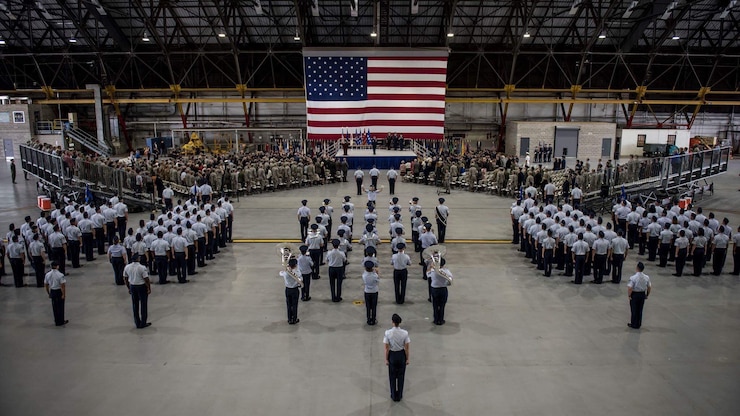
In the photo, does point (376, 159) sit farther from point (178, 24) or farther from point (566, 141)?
point (178, 24)

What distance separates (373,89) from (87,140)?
21.6 meters

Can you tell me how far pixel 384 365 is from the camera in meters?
9.42

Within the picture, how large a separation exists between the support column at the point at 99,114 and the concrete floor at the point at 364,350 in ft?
92.0

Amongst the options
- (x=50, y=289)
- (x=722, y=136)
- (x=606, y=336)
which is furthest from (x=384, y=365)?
(x=722, y=136)

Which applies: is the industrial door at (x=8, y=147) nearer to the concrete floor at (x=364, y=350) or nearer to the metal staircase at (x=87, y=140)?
the metal staircase at (x=87, y=140)

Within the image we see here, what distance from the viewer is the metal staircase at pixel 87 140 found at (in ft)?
128

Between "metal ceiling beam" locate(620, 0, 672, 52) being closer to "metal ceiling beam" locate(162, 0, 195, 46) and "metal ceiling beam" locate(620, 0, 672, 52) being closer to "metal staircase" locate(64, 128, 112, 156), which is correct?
"metal ceiling beam" locate(162, 0, 195, 46)

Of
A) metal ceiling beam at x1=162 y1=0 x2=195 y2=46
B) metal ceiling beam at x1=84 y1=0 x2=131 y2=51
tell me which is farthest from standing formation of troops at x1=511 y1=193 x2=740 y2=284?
metal ceiling beam at x1=84 y1=0 x2=131 y2=51

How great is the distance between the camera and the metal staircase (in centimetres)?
3916

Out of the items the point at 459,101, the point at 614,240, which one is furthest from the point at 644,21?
the point at 614,240

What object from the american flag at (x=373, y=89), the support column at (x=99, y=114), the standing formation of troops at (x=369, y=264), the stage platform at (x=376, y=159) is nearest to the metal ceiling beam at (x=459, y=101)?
the support column at (x=99, y=114)

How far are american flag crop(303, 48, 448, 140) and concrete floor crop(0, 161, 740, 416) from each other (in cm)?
2117

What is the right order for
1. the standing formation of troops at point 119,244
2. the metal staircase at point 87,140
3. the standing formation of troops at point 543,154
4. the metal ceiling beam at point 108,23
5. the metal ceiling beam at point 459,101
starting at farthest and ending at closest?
the metal ceiling beam at point 459,101 < the metal staircase at point 87,140 < the standing formation of troops at point 543,154 < the metal ceiling beam at point 108,23 < the standing formation of troops at point 119,244

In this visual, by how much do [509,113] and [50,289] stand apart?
124ft
